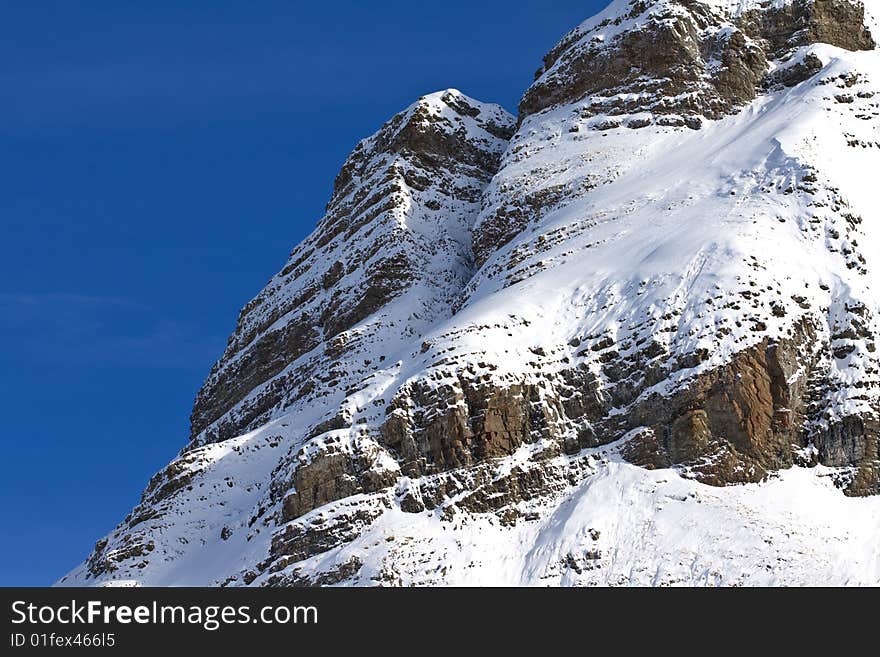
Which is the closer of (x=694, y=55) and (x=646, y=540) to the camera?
(x=646, y=540)

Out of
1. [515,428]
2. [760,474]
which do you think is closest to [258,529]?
[515,428]

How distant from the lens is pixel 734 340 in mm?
88875

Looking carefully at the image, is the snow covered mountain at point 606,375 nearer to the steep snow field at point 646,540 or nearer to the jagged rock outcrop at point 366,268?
the steep snow field at point 646,540

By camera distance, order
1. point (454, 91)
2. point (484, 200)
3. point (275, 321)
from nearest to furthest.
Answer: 1. point (484, 200)
2. point (275, 321)
3. point (454, 91)

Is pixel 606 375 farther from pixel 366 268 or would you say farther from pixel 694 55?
pixel 694 55


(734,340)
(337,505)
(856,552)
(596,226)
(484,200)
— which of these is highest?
(484,200)

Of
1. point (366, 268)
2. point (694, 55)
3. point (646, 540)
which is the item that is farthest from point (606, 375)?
point (694, 55)

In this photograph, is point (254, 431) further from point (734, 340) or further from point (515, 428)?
point (734, 340)

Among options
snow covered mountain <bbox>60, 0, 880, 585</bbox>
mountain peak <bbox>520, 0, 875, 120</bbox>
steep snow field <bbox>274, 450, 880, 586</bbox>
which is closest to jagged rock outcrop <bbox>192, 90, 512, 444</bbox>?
snow covered mountain <bbox>60, 0, 880, 585</bbox>

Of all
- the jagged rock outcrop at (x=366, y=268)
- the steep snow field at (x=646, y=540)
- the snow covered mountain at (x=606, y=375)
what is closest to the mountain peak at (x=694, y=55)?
the snow covered mountain at (x=606, y=375)

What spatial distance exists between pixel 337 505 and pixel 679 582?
18474mm

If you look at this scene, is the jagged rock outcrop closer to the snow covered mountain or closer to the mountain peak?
the snow covered mountain

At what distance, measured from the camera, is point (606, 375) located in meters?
90.9

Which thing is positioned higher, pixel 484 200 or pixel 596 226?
pixel 484 200
